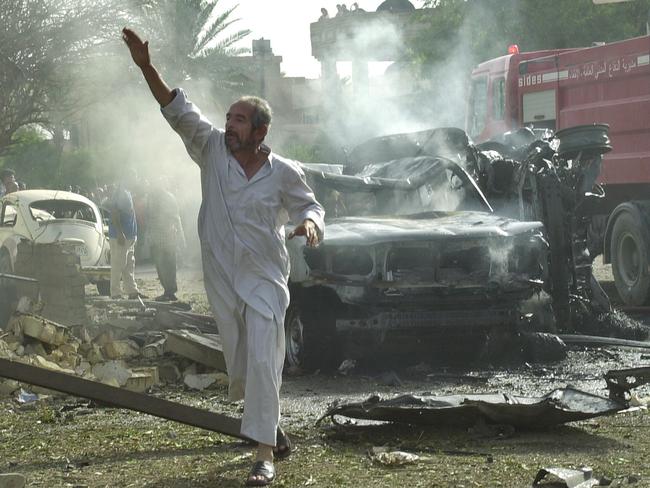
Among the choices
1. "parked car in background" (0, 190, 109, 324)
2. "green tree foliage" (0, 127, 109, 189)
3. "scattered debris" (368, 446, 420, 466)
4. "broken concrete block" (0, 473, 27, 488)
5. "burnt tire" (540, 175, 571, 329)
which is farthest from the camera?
"green tree foliage" (0, 127, 109, 189)

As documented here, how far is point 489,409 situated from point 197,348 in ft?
12.0

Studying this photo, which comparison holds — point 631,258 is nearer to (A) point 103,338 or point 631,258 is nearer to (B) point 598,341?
(B) point 598,341

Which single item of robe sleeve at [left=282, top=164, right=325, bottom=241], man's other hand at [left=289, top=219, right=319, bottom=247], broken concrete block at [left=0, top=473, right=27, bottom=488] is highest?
robe sleeve at [left=282, top=164, right=325, bottom=241]

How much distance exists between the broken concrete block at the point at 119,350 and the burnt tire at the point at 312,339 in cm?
154

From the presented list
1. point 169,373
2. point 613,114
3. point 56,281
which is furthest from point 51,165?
point 169,373

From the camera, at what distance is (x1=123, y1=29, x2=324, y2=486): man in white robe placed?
19.1 ft

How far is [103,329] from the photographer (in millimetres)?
11508

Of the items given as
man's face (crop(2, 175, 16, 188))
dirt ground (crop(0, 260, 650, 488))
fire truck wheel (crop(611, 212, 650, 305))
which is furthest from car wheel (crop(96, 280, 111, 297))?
dirt ground (crop(0, 260, 650, 488))

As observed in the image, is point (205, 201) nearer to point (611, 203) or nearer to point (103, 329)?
point (103, 329)

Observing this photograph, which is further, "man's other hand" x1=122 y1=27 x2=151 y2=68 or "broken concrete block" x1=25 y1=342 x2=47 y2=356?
"broken concrete block" x1=25 y1=342 x2=47 y2=356

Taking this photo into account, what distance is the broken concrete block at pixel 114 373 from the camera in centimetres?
916

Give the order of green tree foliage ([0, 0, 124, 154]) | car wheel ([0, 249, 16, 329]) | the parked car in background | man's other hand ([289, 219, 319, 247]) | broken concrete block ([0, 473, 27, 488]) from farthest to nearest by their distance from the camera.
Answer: the parked car in background → green tree foliage ([0, 0, 124, 154]) → car wheel ([0, 249, 16, 329]) → man's other hand ([289, 219, 319, 247]) → broken concrete block ([0, 473, 27, 488])

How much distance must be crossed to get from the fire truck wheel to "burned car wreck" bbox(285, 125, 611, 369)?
2730mm

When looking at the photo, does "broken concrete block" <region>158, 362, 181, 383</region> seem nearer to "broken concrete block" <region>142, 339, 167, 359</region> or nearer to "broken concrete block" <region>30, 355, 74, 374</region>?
"broken concrete block" <region>30, 355, 74, 374</region>
